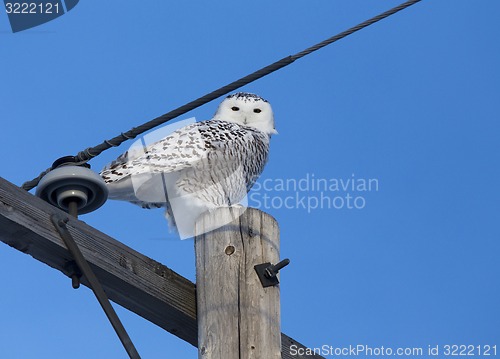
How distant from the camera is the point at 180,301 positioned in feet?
10.1

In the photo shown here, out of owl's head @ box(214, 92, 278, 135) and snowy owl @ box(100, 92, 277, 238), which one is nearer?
snowy owl @ box(100, 92, 277, 238)

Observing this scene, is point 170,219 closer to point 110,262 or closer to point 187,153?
point 187,153

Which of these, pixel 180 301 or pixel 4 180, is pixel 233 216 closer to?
pixel 180 301

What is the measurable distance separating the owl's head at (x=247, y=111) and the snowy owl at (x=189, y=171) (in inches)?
27.2

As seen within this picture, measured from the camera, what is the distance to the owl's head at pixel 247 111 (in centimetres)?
611

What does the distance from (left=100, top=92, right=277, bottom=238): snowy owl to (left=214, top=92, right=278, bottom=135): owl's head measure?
2.26 ft

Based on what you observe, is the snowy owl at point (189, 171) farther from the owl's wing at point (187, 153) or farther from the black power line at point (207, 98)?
the black power line at point (207, 98)

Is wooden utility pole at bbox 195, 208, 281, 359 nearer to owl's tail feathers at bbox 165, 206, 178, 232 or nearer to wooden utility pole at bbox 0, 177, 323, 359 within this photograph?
wooden utility pole at bbox 0, 177, 323, 359

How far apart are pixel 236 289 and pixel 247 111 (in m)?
3.36

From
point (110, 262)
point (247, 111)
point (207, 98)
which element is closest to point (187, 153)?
point (247, 111)

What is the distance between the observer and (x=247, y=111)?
20.4ft

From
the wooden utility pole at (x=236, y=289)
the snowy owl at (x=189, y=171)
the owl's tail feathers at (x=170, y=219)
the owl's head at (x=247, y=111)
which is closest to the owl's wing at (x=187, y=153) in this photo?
the snowy owl at (x=189, y=171)

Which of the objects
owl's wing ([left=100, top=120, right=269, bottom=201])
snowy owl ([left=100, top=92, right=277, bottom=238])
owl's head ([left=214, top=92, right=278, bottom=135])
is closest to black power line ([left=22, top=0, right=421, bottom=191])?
snowy owl ([left=100, top=92, right=277, bottom=238])

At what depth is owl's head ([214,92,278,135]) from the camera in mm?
6109
